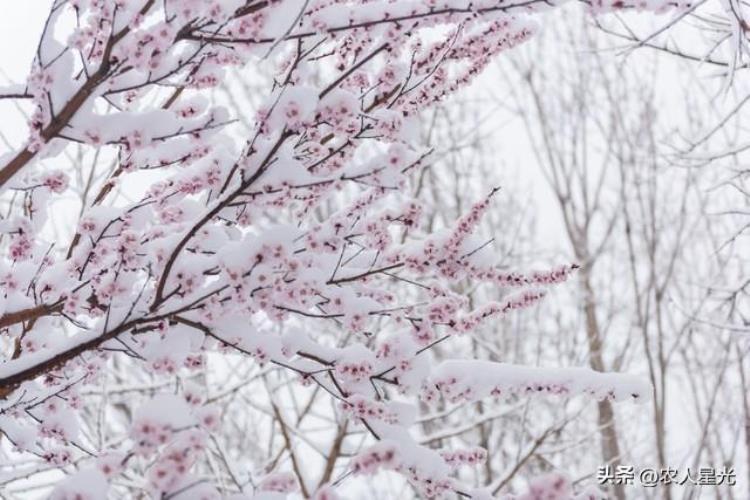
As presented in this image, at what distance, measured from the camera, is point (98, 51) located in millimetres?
1979

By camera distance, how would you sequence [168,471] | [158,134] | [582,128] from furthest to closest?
[582,128] < [158,134] < [168,471]

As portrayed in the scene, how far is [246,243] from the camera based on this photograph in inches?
70.6

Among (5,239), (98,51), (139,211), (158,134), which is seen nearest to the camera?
(158,134)

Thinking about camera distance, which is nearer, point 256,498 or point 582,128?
point 256,498

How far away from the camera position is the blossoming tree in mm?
1720

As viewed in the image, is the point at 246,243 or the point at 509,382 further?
the point at 509,382

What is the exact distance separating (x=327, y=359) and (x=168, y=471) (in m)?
0.72

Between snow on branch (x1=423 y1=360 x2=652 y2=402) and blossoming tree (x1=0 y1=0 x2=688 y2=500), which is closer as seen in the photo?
blossoming tree (x1=0 y1=0 x2=688 y2=500)

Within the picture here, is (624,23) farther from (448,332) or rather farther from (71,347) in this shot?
(71,347)

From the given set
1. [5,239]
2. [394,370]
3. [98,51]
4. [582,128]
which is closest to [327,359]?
[394,370]

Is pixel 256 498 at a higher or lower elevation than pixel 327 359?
lower

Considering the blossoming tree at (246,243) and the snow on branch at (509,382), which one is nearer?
the blossoming tree at (246,243)

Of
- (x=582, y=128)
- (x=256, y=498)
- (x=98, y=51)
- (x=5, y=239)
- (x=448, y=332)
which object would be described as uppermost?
(x=582, y=128)

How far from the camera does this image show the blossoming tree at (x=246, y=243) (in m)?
1.72
